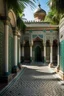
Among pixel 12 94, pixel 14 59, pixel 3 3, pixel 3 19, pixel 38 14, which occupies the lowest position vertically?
pixel 12 94

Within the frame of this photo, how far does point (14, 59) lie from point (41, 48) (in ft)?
38.2

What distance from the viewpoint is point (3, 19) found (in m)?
8.95

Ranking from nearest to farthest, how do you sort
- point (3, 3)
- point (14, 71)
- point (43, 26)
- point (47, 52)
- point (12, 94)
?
point (12, 94)
point (3, 3)
point (14, 71)
point (43, 26)
point (47, 52)

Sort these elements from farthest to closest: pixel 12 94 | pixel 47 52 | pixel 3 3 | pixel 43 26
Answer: pixel 47 52
pixel 43 26
pixel 3 3
pixel 12 94

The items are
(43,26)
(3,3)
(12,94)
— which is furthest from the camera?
(43,26)

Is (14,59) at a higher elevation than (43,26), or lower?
lower

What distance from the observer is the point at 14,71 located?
12.6m

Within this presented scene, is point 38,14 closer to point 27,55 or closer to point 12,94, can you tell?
point 27,55

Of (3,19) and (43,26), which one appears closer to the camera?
(3,19)

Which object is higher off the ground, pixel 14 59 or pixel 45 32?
pixel 45 32

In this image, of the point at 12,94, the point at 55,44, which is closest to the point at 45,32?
the point at 55,44

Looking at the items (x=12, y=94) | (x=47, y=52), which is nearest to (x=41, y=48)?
(x=47, y=52)

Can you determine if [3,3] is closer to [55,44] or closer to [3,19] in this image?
[3,19]

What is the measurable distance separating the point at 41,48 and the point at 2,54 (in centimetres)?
1543
